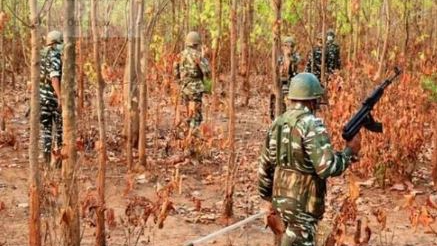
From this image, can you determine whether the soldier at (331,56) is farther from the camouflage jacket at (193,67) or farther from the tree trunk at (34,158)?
the tree trunk at (34,158)

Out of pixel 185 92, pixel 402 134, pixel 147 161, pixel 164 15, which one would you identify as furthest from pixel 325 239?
pixel 164 15

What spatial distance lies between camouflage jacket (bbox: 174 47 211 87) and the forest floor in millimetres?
992

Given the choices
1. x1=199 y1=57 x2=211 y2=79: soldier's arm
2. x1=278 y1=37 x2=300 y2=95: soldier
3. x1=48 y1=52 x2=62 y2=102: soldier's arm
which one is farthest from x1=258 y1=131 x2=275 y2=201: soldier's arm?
x1=278 y1=37 x2=300 y2=95: soldier

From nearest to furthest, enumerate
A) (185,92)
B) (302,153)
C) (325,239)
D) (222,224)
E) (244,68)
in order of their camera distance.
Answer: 1. (302,153)
2. (325,239)
3. (222,224)
4. (185,92)
5. (244,68)

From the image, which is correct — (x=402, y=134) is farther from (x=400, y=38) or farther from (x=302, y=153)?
(x=400, y=38)

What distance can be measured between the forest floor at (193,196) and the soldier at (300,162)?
3.77 ft

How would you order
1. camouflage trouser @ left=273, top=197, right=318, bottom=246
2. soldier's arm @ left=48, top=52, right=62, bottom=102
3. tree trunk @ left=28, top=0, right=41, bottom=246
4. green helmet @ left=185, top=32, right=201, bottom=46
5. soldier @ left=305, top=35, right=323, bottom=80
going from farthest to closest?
soldier @ left=305, top=35, right=323, bottom=80, green helmet @ left=185, top=32, right=201, bottom=46, soldier's arm @ left=48, top=52, right=62, bottom=102, tree trunk @ left=28, top=0, right=41, bottom=246, camouflage trouser @ left=273, top=197, right=318, bottom=246

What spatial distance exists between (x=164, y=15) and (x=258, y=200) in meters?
10.5

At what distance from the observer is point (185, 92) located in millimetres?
9102

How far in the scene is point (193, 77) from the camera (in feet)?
29.6

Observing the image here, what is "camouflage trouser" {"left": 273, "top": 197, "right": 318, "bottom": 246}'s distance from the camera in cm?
444

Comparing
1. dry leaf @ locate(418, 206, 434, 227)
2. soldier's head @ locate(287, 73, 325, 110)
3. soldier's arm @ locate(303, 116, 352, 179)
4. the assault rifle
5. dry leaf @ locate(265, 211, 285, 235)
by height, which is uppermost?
soldier's head @ locate(287, 73, 325, 110)

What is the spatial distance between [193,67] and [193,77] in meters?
0.14

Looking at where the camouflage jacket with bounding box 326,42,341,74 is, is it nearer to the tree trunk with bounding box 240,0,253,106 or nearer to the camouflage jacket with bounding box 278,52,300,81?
the tree trunk with bounding box 240,0,253,106
